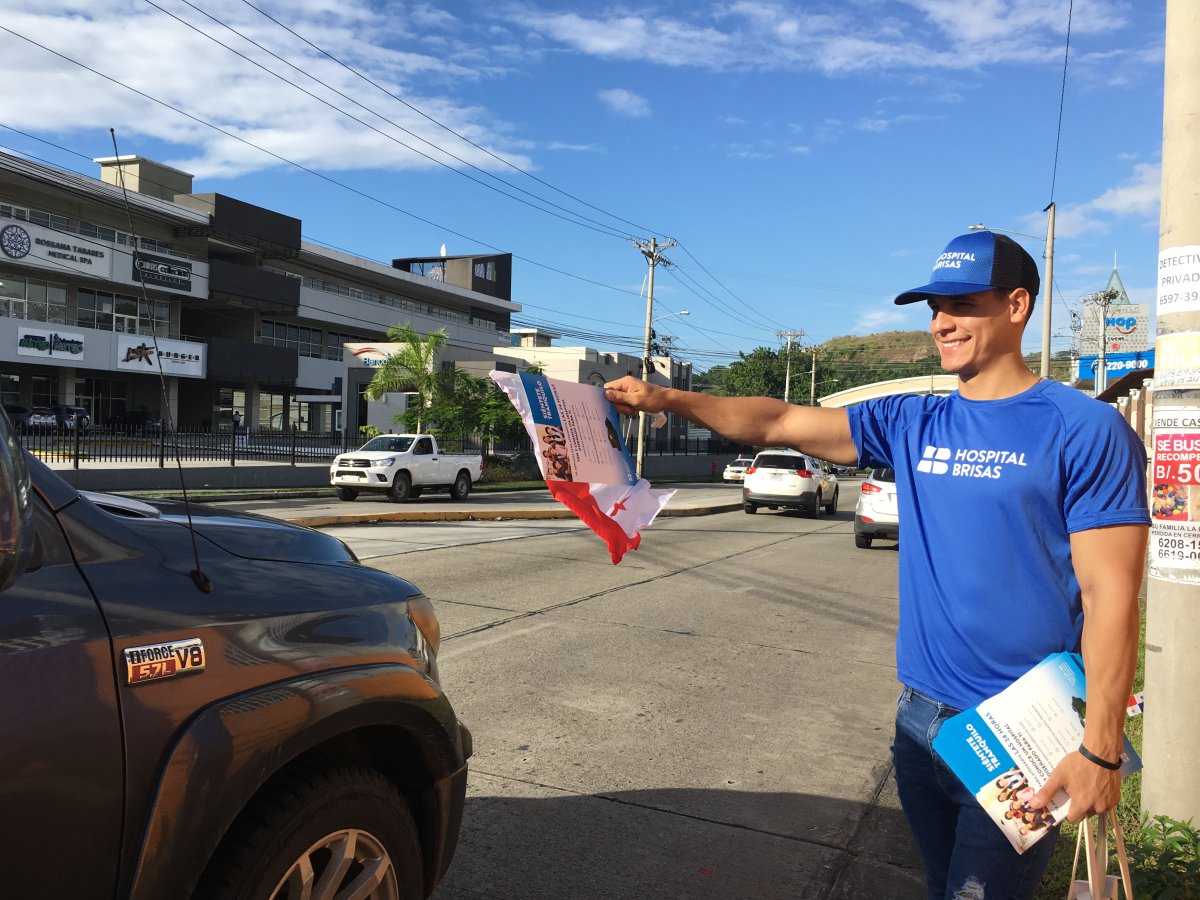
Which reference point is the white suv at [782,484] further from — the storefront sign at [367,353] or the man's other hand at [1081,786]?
the storefront sign at [367,353]

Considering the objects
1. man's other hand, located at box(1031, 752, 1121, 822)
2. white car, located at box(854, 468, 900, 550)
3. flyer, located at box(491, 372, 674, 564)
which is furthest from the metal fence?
man's other hand, located at box(1031, 752, 1121, 822)

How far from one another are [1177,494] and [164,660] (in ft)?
11.0

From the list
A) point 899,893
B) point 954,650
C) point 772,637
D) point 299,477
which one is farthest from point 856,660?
point 299,477

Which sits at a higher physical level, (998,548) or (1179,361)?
(1179,361)

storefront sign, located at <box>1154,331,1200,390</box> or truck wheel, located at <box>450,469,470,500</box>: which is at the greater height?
storefront sign, located at <box>1154,331,1200,390</box>

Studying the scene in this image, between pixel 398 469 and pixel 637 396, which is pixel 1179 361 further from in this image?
pixel 398 469

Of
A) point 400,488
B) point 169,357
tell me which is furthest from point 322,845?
point 169,357

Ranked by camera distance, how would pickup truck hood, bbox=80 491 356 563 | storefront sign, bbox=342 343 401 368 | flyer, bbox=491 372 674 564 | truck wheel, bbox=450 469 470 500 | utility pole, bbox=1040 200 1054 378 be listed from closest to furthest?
pickup truck hood, bbox=80 491 356 563
flyer, bbox=491 372 674 564
truck wheel, bbox=450 469 470 500
utility pole, bbox=1040 200 1054 378
storefront sign, bbox=342 343 401 368

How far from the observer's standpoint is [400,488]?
2438cm

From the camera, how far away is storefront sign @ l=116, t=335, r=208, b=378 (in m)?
46.2

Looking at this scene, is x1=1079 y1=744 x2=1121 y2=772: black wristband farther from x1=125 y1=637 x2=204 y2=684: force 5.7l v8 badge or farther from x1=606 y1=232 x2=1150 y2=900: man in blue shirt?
x1=125 y1=637 x2=204 y2=684: force 5.7l v8 badge

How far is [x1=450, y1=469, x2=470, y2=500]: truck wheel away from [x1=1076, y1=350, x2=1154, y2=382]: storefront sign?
2997 centimetres

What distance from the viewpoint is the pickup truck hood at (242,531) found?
8.39 ft

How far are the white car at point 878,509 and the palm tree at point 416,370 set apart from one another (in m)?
22.3
